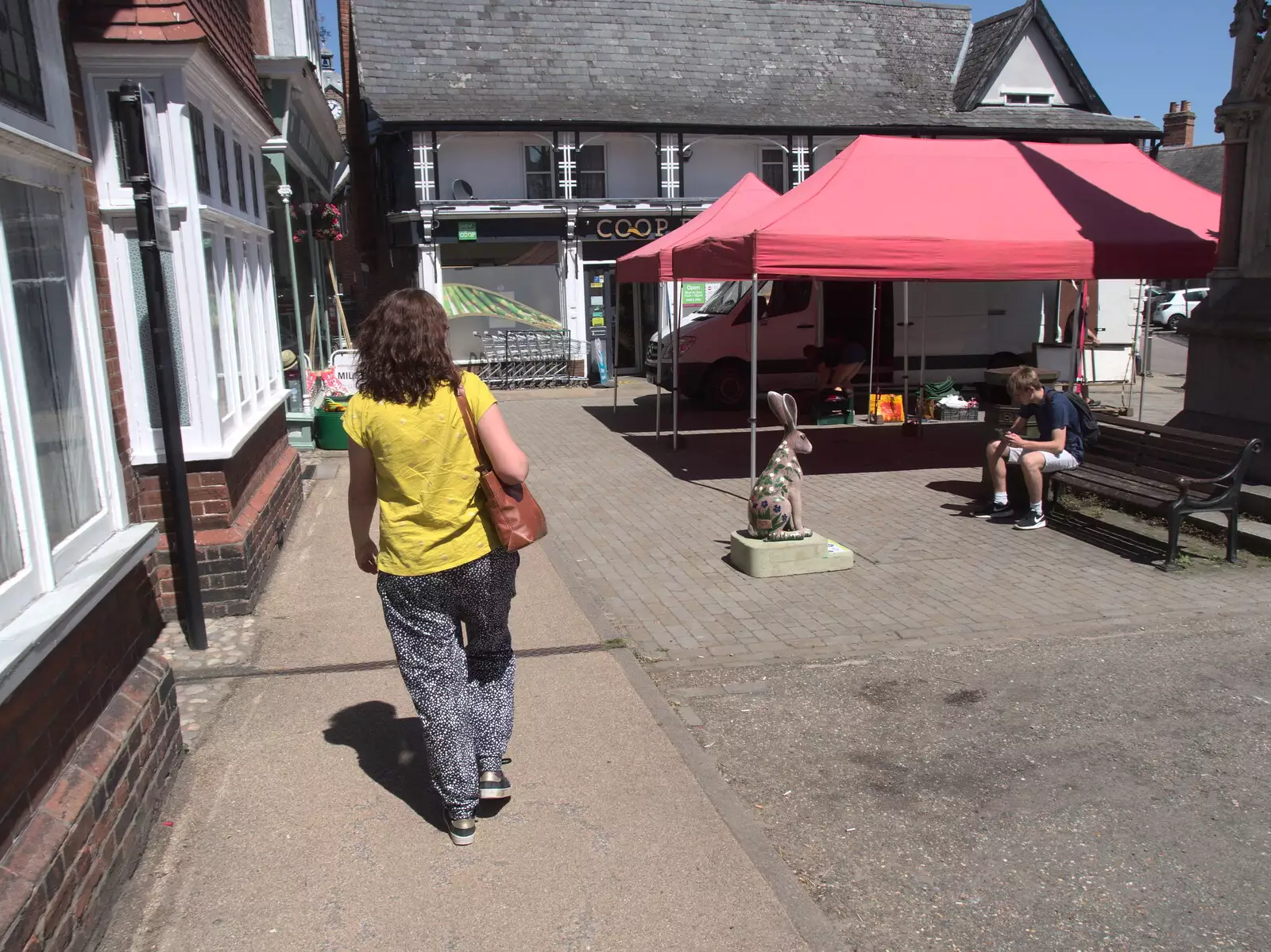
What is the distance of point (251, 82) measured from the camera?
771 centimetres

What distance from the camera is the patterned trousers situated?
3.48 m

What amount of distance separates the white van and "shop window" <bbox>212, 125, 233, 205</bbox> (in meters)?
9.16

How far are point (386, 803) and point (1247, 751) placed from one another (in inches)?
137

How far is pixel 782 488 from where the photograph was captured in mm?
6855

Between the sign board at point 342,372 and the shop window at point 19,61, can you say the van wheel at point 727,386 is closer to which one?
the sign board at point 342,372

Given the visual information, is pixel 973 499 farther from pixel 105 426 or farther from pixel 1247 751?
pixel 105 426

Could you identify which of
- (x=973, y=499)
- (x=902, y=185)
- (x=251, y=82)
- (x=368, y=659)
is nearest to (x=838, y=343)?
(x=902, y=185)

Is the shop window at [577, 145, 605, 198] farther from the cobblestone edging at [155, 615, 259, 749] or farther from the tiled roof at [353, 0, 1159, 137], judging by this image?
the cobblestone edging at [155, 615, 259, 749]

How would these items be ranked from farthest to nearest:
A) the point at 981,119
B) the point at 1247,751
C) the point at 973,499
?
the point at 981,119, the point at 973,499, the point at 1247,751

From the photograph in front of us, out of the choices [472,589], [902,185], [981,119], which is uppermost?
[981,119]

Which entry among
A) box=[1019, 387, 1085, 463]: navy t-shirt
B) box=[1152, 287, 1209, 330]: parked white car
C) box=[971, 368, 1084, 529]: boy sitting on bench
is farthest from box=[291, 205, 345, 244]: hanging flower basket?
box=[1152, 287, 1209, 330]: parked white car

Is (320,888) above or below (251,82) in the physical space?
below

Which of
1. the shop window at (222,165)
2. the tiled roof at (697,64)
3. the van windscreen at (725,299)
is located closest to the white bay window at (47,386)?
the shop window at (222,165)

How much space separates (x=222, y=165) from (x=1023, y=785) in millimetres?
6103
